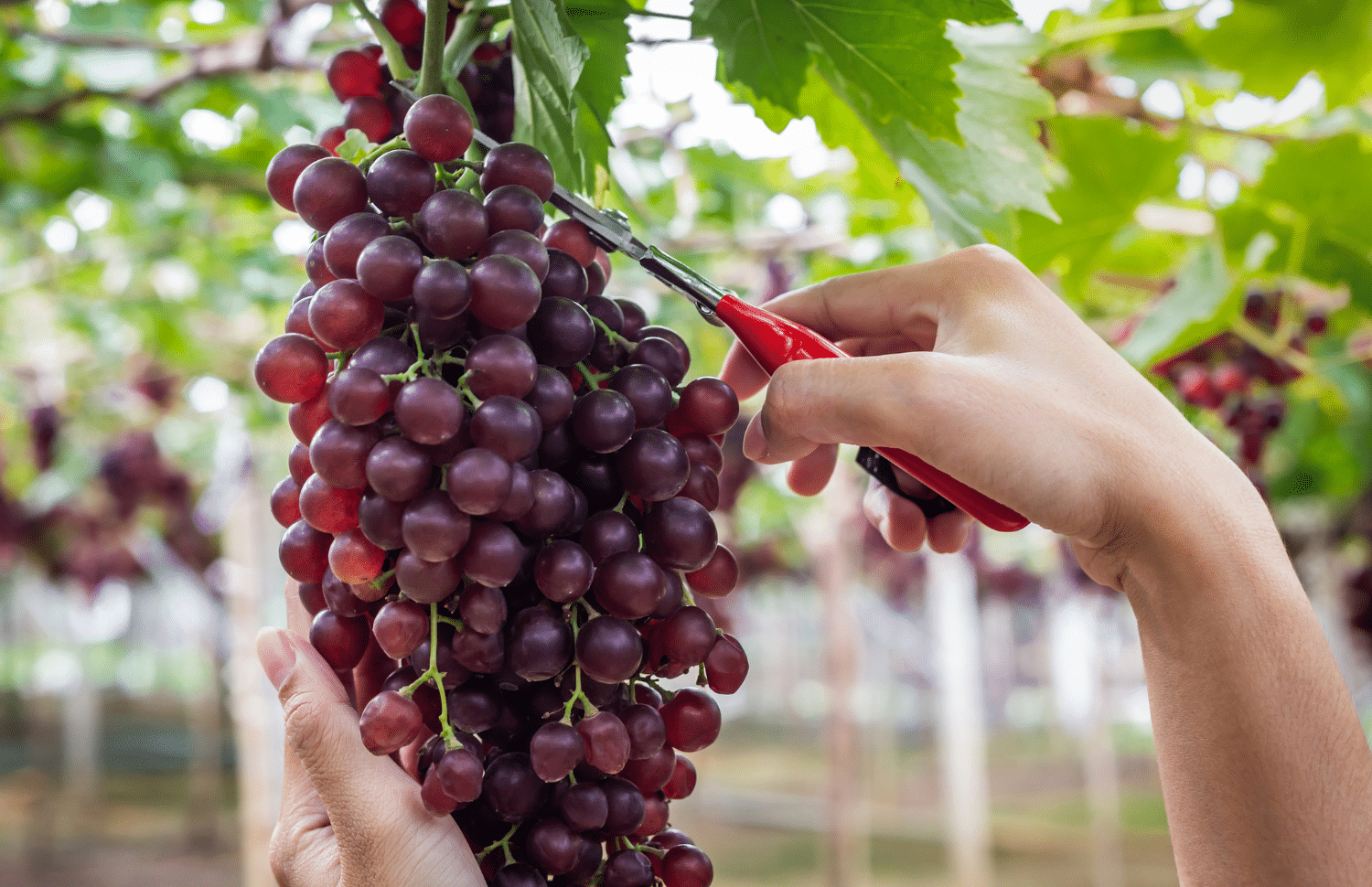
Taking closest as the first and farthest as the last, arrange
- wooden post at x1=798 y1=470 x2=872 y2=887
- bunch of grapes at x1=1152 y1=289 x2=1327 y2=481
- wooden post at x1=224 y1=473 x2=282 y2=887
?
bunch of grapes at x1=1152 y1=289 x2=1327 y2=481, wooden post at x1=224 y1=473 x2=282 y2=887, wooden post at x1=798 y1=470 x2=872 y2=887

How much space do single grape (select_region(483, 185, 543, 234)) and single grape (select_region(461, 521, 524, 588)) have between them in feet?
0.57

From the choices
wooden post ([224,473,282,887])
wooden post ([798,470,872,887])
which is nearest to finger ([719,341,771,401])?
wooden post ([224,473,282,887])

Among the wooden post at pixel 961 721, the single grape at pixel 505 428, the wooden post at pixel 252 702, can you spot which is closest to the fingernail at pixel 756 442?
the single grape at pixel 505 428

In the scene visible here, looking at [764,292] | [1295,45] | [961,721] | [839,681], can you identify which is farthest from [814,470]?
[961,721]

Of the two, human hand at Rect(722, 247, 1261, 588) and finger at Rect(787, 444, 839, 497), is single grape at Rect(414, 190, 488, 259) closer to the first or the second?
human hand at Rect(722, 247, 1261, 588)

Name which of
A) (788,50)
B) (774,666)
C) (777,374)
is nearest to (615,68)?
(788,50)

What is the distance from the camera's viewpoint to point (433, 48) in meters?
0.61

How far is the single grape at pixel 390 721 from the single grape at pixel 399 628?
0.02 meters

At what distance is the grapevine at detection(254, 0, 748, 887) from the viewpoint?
1.78 feet

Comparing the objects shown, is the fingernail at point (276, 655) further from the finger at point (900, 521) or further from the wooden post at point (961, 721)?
the wooden post at point (961, 721)

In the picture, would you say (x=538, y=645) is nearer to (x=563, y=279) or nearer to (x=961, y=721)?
(x=563, y=279)

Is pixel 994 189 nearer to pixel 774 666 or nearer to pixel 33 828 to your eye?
pixel 33 828

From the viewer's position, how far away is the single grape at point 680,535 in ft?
1.98

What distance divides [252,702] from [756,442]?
11.6 ft
